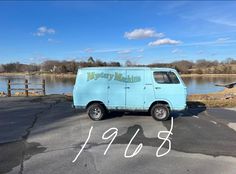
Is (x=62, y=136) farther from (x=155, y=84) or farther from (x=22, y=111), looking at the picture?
(x=22, y=111)

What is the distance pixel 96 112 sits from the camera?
10641mm

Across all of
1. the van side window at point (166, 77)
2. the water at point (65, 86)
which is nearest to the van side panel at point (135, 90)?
the van side window at point (166, 77)

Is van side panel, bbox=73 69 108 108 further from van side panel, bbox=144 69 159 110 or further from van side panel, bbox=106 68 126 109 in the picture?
van side panel, bbox=144 69 159 110

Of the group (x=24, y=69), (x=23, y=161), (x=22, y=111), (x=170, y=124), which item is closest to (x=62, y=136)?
(x=23, y=161)

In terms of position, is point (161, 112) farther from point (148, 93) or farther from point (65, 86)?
point (65, 86)

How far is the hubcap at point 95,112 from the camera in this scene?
1061 centimetres

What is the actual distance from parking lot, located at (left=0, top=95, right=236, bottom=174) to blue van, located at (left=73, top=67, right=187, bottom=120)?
51 cm

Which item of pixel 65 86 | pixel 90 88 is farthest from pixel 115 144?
pixel 65 86

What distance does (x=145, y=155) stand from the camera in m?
6.60

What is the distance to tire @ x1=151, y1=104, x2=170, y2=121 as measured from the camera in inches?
409

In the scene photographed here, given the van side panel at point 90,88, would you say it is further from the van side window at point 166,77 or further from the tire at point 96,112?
the van side window at point 166,77

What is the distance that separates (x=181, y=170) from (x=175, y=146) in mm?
1692

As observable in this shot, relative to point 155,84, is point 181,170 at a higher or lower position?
lower

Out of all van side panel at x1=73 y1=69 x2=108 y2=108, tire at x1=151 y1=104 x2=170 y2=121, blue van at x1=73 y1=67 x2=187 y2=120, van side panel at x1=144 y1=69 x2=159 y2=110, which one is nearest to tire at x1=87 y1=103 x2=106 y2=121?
blue van at x1=73 y1=67 x2=187 y2=120
